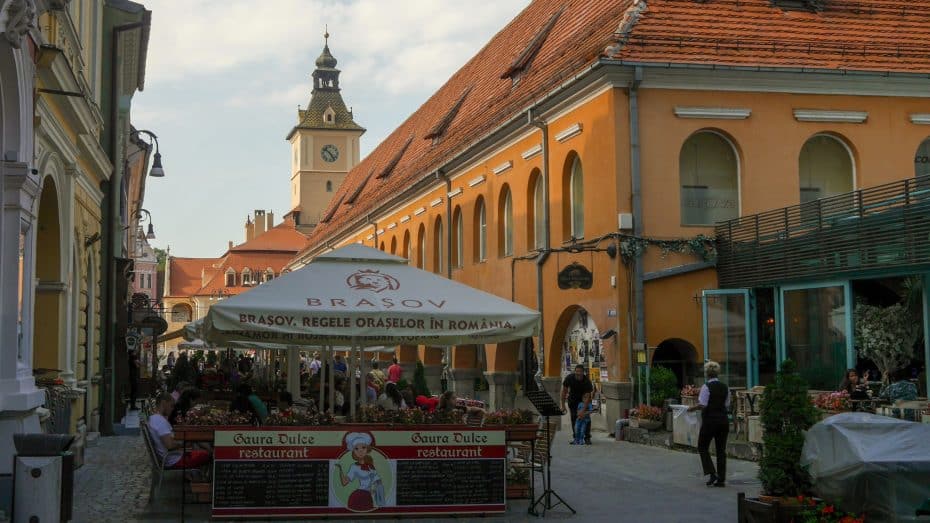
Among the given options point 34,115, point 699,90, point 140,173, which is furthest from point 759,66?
point 140,173

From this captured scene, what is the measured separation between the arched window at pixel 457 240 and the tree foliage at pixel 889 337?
60.7 feet

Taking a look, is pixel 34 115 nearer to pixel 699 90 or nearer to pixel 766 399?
pixel 766 399

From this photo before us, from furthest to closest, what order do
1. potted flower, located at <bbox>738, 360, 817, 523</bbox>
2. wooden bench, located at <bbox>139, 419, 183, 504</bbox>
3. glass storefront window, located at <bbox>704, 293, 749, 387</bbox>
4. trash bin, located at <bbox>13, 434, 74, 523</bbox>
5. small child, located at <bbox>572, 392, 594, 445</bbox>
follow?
glass storefront window, located at <bbox>704, 293, 749, 387</bbox> → small child, located at <bbox>572, 392, 594, 445</bbox> → wooden bench, located at <bbox>139, 419, 183, 504</bbox> → potted flower, located at <bbox>738, 360, 817, 523</bbox> → trash bin, located at <bbox>13, 434, 74, 523</bbox>

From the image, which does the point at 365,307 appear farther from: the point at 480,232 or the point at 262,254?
the point at 262,254

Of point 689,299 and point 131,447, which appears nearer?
point 131,447

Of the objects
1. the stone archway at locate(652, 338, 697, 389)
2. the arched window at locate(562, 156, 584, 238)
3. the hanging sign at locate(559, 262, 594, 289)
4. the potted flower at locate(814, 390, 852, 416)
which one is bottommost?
the potted flower at locate(814, 390, 852, 416)

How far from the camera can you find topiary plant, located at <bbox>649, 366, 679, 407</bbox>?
22.4m

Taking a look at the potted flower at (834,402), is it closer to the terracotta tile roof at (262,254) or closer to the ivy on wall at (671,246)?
the ivy on wall at (671,246)

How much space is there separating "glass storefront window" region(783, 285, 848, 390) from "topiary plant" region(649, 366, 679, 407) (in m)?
2.54

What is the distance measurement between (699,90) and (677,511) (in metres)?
12.9

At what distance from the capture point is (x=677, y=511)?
1293 centimetres

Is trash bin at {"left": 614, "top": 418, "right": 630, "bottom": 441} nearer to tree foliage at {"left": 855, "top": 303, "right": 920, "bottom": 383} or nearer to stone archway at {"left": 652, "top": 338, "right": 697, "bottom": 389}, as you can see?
stone archway at {"left": 652, "top": 338, "right": 697, "bottom": 389}

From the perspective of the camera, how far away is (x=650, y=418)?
2164 cm

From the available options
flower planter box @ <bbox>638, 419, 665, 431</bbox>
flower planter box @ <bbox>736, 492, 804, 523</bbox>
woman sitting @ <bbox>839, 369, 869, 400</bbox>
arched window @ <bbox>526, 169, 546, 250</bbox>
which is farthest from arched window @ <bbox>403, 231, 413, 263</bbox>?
flower planter box @ <bbox>736, 492, 804, 523</bbox>
